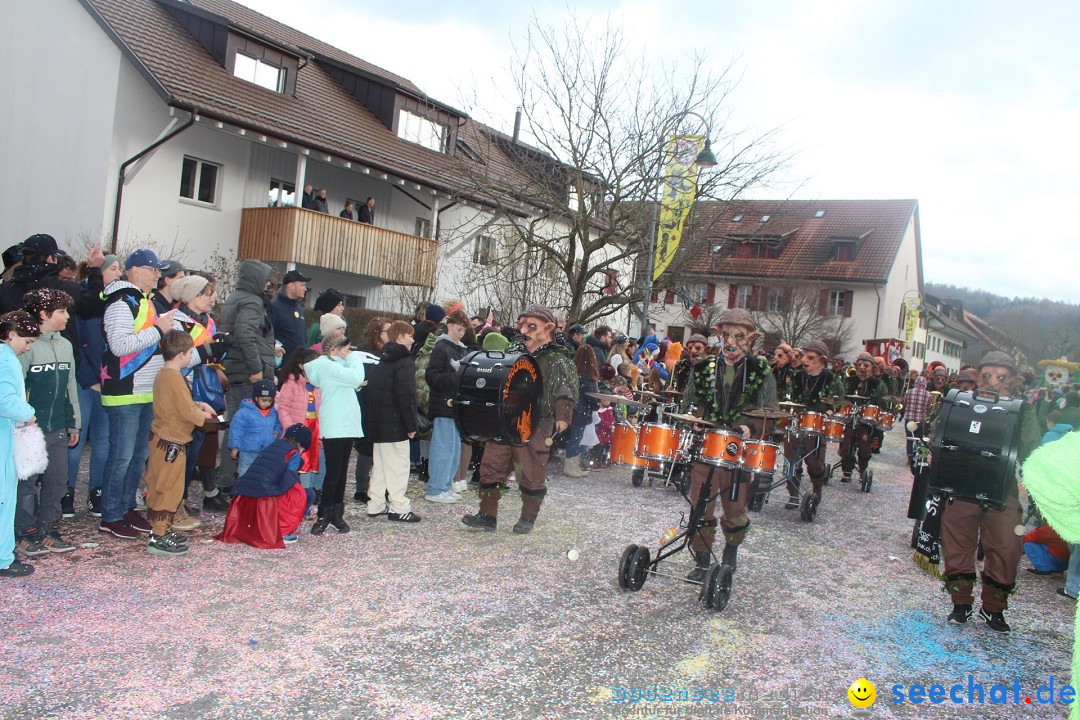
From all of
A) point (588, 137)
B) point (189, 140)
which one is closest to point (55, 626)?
point (588, 137)

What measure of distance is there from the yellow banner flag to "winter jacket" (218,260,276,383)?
1021 cm

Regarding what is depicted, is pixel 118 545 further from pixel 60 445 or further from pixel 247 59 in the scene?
pixel 247 59

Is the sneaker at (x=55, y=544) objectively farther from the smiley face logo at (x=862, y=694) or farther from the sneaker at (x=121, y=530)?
the smiley face logo at (x=862, y=694)

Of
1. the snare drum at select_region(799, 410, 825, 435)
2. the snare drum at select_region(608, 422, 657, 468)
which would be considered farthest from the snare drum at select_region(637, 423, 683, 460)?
the snare drum at select_region(799, 410, 825, 435)

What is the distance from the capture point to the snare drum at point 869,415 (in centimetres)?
1210

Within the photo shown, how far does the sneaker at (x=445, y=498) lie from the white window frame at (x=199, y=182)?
1446 cm

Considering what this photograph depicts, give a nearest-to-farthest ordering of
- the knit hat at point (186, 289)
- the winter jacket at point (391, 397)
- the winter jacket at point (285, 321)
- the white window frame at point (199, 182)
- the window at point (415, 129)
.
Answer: the knit hat at point (186, 289)
the winter jacket at point (391, 397)
the winter jacket at point (285, 321)
the white window frame at point (199, 182)
the window at point (415, 129)

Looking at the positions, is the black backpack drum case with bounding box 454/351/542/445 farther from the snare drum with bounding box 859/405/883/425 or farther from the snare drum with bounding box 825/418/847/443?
the snare drum with bounding box 859/405/883/425

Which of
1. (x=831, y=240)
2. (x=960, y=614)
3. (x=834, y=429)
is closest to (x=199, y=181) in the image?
(x=834, y=429)

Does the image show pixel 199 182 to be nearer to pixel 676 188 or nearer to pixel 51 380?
pixel 676 188

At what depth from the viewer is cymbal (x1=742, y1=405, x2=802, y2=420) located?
241 inches

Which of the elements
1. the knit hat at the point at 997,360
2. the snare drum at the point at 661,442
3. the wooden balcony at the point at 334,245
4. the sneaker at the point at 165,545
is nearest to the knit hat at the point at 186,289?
the sneaker at the point at 165,545

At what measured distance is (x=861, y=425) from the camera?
12.3m

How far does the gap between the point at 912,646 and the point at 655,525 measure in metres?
3.23
